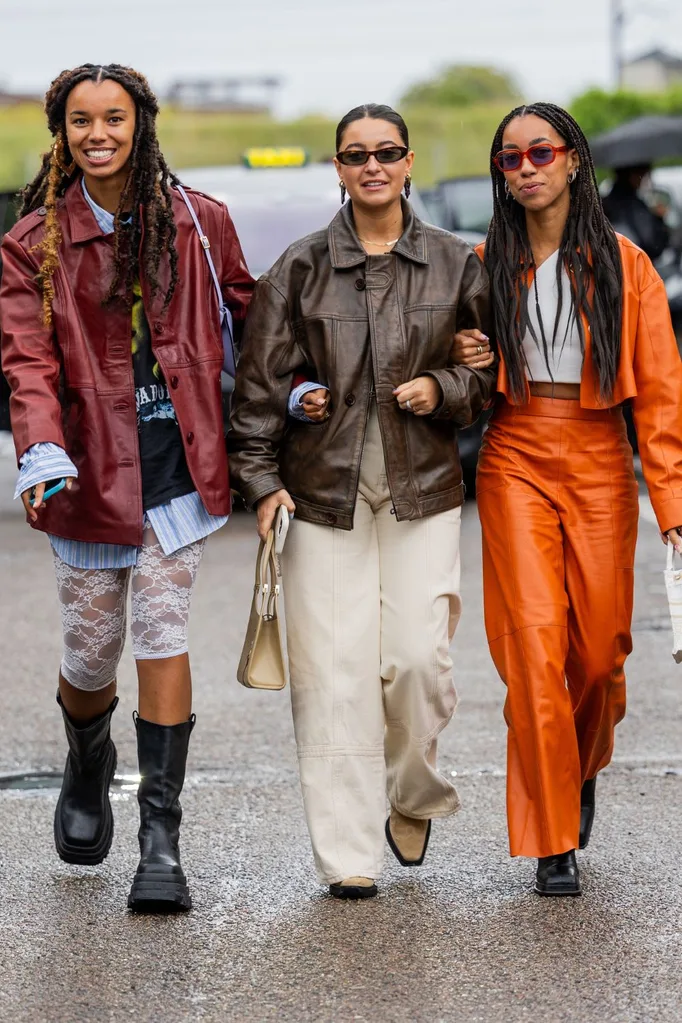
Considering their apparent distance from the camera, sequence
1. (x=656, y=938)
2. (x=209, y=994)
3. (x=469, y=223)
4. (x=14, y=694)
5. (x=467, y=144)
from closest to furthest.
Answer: (x=209, y=994) → (x=656, y=938) → (x=14, y=694) → (x=469, y=223) → (x=467, y=144)

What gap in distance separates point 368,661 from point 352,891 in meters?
0.58

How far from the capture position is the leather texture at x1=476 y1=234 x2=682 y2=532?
4.41 meters

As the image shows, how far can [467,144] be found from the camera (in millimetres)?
64312

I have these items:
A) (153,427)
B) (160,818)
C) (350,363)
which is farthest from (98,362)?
(160,818)

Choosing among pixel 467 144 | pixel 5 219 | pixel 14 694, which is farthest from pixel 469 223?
pixel 467 144

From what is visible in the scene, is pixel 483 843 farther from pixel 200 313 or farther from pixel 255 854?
pixel 200 313

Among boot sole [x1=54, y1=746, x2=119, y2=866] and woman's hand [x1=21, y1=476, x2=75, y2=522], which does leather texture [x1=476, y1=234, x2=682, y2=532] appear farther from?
boot sole [x1=54, y1=746, x2=119, y2=866]

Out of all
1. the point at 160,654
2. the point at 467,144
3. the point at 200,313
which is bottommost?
the point at 467,144

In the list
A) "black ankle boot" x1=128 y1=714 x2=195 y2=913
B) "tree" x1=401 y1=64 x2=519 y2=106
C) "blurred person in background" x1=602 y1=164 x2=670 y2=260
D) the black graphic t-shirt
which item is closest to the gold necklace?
the black graphic t-shirt

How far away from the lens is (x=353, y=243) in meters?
4.41

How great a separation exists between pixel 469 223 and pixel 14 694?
983 centimetres

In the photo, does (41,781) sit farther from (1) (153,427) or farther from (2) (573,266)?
(2) (573,266)

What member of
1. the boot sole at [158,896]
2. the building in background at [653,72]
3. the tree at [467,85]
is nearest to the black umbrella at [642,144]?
the boot sole at [158,896]

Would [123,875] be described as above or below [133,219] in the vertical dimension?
below
